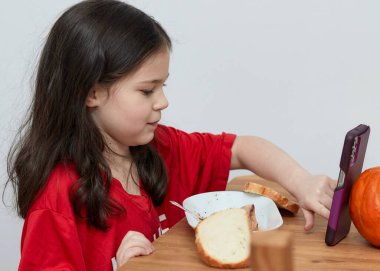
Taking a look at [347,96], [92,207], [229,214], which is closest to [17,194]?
[92,207]

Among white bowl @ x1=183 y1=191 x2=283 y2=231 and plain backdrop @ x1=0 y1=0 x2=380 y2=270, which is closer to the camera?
white bowl @ x1=183 y1=191 x2=283 y2=231

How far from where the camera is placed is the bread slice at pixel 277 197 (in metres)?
1.00

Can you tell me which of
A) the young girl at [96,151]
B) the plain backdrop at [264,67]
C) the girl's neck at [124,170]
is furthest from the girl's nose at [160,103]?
the plain backdrop at [264,67]

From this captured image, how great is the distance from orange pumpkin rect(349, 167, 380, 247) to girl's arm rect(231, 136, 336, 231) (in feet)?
0.30

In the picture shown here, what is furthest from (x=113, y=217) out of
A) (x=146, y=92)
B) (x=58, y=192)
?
(x=146, y=92)

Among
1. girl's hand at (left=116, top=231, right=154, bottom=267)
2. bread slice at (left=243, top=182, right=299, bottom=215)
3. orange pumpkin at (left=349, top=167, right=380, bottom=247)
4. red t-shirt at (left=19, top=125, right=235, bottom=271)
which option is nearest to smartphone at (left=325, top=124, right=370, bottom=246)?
orange pumpkin at (left=349, top=167, right=380, bottom=247)

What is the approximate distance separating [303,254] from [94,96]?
46 centimetres

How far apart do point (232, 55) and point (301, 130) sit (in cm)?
29

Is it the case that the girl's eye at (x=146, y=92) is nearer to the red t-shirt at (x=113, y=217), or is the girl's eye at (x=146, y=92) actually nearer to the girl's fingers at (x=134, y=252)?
the red t-shirt at (x=113, y=217)

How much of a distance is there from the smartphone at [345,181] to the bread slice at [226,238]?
10 centimetres

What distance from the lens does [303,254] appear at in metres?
0.83

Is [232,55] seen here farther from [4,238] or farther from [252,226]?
[252,226]

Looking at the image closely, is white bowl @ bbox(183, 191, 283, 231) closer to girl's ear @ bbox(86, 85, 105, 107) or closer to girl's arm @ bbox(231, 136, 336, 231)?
girl's arm @ bbox(231, 136, 336, 231)

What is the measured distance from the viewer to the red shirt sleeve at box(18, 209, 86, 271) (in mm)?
929
